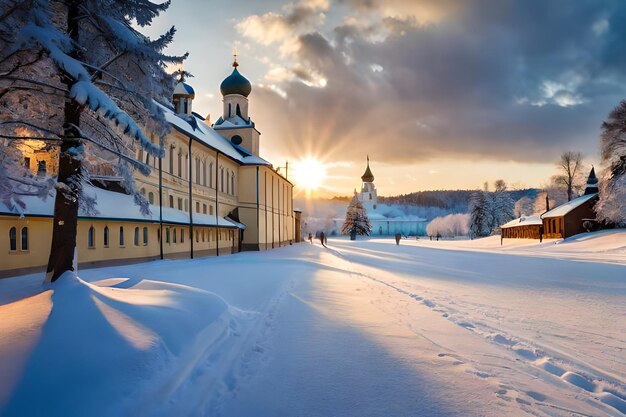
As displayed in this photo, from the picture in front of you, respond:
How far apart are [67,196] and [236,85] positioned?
137 ft

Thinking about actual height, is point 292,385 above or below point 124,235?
below

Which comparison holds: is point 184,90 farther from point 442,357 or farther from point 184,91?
point 442,357

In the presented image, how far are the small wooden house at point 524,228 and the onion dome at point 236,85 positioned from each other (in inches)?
1707

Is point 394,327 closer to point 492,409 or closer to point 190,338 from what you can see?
point 492,409

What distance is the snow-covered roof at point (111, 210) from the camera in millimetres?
13961

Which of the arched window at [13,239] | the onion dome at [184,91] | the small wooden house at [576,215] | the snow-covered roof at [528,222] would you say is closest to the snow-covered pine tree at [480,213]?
the snow-covered roof at [528,222]

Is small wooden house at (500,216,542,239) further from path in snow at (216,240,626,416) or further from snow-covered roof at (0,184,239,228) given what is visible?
path in snow at (216,240,626,416)

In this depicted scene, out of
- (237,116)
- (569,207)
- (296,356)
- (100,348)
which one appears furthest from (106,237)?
(569,207)

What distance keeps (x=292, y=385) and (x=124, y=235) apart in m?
17.4

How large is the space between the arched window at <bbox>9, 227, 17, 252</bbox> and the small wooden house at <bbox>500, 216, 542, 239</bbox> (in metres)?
55.9

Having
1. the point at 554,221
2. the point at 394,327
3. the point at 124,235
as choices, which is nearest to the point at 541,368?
the point at 394,327

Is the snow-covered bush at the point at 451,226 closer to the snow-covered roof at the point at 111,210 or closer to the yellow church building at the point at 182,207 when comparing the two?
the yellow church building at the point at 182,207

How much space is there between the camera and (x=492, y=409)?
3.92m

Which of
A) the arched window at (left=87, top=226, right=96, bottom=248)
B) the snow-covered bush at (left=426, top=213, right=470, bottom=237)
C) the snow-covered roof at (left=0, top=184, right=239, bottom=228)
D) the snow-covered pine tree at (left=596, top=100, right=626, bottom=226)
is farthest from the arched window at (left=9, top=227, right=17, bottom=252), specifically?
the snow-covered bush at (left=426, top=213, right=470, bottom=237)
